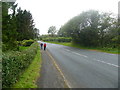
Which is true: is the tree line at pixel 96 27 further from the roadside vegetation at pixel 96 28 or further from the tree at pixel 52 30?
the tree at pixel 52 30

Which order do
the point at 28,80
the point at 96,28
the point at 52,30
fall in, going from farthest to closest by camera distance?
1. the point at 52,30
2. the point at 96,28
3. the point at 28,80

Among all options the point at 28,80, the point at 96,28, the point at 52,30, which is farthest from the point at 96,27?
the point at 52,30

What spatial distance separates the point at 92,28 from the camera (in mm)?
33125

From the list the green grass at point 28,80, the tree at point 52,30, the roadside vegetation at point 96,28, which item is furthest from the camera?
the tree at point 52,30

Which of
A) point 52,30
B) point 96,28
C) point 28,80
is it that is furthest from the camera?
point 52,30

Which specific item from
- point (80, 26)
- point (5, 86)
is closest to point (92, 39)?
point (80, 26)

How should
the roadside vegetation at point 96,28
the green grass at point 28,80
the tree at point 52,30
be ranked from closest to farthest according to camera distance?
the green grass at point 28,80 < the roadside vegetation at point 96,28 < the tree at point 52,30

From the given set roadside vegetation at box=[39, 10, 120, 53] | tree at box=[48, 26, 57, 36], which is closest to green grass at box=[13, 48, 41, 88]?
roadside vegetation at box=[39, 10, 120, 53]

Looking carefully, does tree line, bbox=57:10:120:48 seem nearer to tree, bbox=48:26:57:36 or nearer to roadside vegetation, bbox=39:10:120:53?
roadside vegetation, bbox=39:10:120:53

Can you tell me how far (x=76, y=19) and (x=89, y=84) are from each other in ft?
102

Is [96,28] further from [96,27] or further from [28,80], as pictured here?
[28,80]

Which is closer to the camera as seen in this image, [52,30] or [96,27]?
[96,27]

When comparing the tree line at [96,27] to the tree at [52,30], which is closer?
the tree line at [96,27]

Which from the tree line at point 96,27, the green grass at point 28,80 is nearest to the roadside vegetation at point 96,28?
the tree line at point 96,27
